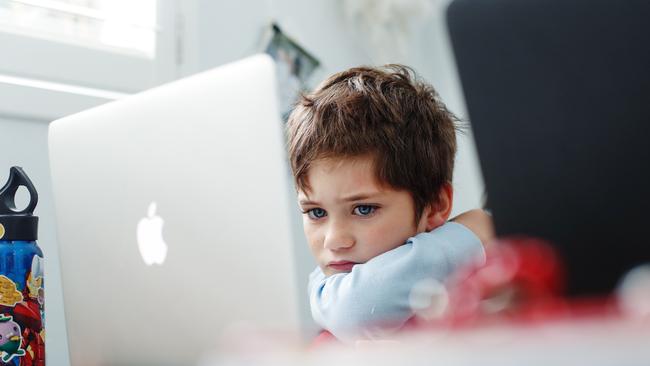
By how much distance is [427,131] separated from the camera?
103cm

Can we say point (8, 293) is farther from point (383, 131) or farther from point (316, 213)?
point (383, 131)

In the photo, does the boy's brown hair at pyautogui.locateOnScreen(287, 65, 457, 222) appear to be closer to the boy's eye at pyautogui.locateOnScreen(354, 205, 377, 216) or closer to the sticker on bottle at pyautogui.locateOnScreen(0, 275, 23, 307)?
the boy's eye at pyautogui.locateOnScreen(354, 205, 377, 216)

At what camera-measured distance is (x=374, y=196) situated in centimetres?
91

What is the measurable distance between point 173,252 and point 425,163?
16.7 inches

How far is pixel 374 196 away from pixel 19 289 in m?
0.49

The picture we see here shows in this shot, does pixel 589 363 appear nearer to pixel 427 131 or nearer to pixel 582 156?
pixel 582 156

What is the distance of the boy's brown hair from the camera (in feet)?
3.10

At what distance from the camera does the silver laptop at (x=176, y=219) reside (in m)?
0.66

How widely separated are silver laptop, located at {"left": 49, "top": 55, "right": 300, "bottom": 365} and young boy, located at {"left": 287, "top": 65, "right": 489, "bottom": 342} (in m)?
0.15

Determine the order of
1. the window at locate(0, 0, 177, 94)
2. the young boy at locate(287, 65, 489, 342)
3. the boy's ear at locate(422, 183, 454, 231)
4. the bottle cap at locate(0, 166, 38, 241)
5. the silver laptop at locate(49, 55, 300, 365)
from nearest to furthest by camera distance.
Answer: the silver laptop at locate(49, 55, 300, 365)
the young boy at locate(287, 65, 489, 342)
the bottle cap at locate(0, 166, 38, 241)
the boy's ear at locate(422, 183, 454, 231)
the window at locate(0, 0, 177, 94)

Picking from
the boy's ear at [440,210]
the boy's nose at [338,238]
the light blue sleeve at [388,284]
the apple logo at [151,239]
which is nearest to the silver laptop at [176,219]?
the apple logo at [151,239]

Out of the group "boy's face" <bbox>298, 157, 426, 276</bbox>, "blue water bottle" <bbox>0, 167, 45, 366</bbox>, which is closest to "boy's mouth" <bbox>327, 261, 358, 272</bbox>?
"boy's face" <bbox>298, 157, 426, 276</bbox>

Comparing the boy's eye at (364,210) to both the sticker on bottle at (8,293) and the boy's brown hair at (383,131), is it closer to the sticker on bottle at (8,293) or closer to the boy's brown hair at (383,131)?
the boy's brown hair at (383,131)

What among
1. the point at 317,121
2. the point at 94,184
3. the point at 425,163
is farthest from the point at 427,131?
the point at 94,184
